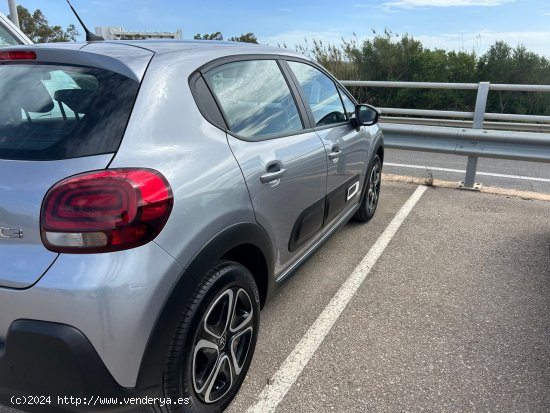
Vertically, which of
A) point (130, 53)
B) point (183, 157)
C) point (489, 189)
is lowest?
point (489, 189)

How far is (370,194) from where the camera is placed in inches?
183

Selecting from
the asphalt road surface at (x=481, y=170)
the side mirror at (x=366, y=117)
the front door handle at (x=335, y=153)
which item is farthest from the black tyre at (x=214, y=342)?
the asphalt road surface at (x=481, y=170)

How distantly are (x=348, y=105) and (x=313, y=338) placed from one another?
203 centimetres

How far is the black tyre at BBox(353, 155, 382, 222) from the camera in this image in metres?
4.40

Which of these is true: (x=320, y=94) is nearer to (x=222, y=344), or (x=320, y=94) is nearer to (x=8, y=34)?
(x=222, y=344)

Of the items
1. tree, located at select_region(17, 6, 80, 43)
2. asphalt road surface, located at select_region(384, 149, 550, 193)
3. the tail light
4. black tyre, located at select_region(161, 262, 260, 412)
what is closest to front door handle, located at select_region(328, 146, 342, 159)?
black tyre, located at select_region(161, 262, 260, 412)

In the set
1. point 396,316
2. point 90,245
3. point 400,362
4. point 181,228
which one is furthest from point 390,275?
point 90,245

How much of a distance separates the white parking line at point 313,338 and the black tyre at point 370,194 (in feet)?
1.03

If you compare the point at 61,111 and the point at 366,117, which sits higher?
the point at 61,111

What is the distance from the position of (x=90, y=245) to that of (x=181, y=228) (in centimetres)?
33

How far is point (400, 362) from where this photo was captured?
2.57 metres

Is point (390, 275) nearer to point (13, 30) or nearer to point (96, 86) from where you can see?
point (96, 86)

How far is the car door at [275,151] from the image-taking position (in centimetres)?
227

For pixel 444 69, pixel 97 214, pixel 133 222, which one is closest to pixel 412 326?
pixel 133 222
